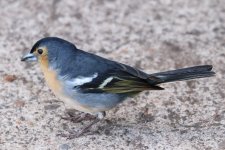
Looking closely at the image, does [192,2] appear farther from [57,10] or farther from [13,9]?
[13,9]

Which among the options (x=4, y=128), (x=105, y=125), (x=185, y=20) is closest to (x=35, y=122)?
(x=4, y=128)

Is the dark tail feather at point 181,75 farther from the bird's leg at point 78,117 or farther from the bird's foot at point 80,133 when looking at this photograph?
the bird's leg at point 78,117

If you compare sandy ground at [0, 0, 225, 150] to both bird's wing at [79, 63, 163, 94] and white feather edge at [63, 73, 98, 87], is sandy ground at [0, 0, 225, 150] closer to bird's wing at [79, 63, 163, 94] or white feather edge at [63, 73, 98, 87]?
bird's wing at [79, 63, 163, 94]

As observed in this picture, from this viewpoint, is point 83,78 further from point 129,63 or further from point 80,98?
point 129,63

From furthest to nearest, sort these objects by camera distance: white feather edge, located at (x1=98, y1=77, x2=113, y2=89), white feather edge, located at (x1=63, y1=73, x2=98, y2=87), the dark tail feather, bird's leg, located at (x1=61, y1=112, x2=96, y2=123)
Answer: bird's leg, located at (x1=61, y1=112, x2=96, y2=123)
the dark tail feather
white feather edge, located at (x1=98, y1=77, x2=113, y2=89)
white feather edge, located at (x1=63, y1=73, x2=98, y2=87)

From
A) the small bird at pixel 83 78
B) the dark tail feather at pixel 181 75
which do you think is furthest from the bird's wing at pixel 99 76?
the dark tail feather at pixel 181 75

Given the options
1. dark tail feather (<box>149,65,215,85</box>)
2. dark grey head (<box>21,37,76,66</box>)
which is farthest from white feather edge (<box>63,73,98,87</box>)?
dark tail feather (<box>149,65,215,85</box>)
